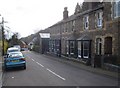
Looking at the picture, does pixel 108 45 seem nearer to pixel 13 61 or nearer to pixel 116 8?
pixel 116 8

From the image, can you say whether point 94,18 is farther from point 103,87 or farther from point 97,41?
point 103,87

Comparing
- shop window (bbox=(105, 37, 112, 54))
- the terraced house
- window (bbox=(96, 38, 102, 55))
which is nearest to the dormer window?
the terraced house

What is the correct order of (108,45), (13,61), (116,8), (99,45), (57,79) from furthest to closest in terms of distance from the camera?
(99,45), (108,45), (116,8), (13,61), (57,79)

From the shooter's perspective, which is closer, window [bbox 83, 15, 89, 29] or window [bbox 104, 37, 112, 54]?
window [bbox 104, 37, 112, 54]

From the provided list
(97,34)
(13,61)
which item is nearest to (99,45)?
(97,34)

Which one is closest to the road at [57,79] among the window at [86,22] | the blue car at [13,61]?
the blue car at [13,61]

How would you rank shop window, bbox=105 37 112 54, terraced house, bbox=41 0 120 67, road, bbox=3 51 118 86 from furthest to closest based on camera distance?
shop window, bbox=105 37 112 54 → terraced house, bbox=41 0 120 67 → road, bbox=3 51 118 86

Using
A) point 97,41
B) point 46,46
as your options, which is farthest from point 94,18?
point 46,46

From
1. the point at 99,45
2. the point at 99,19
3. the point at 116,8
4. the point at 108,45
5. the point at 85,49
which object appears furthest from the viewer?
the point at 85,49

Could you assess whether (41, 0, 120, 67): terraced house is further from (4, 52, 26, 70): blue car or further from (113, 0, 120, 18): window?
(4, 52, 26, 70): blue car

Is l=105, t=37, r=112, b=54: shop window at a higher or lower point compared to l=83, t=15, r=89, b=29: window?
lower

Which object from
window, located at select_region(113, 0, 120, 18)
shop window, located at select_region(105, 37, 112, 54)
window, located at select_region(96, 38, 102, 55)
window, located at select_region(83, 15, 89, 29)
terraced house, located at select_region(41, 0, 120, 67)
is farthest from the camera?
window, located at select_region(83, 15, 89, 29)

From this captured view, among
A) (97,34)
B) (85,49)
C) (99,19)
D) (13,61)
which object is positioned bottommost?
(13,61)

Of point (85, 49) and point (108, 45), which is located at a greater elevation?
point (108, 45)
